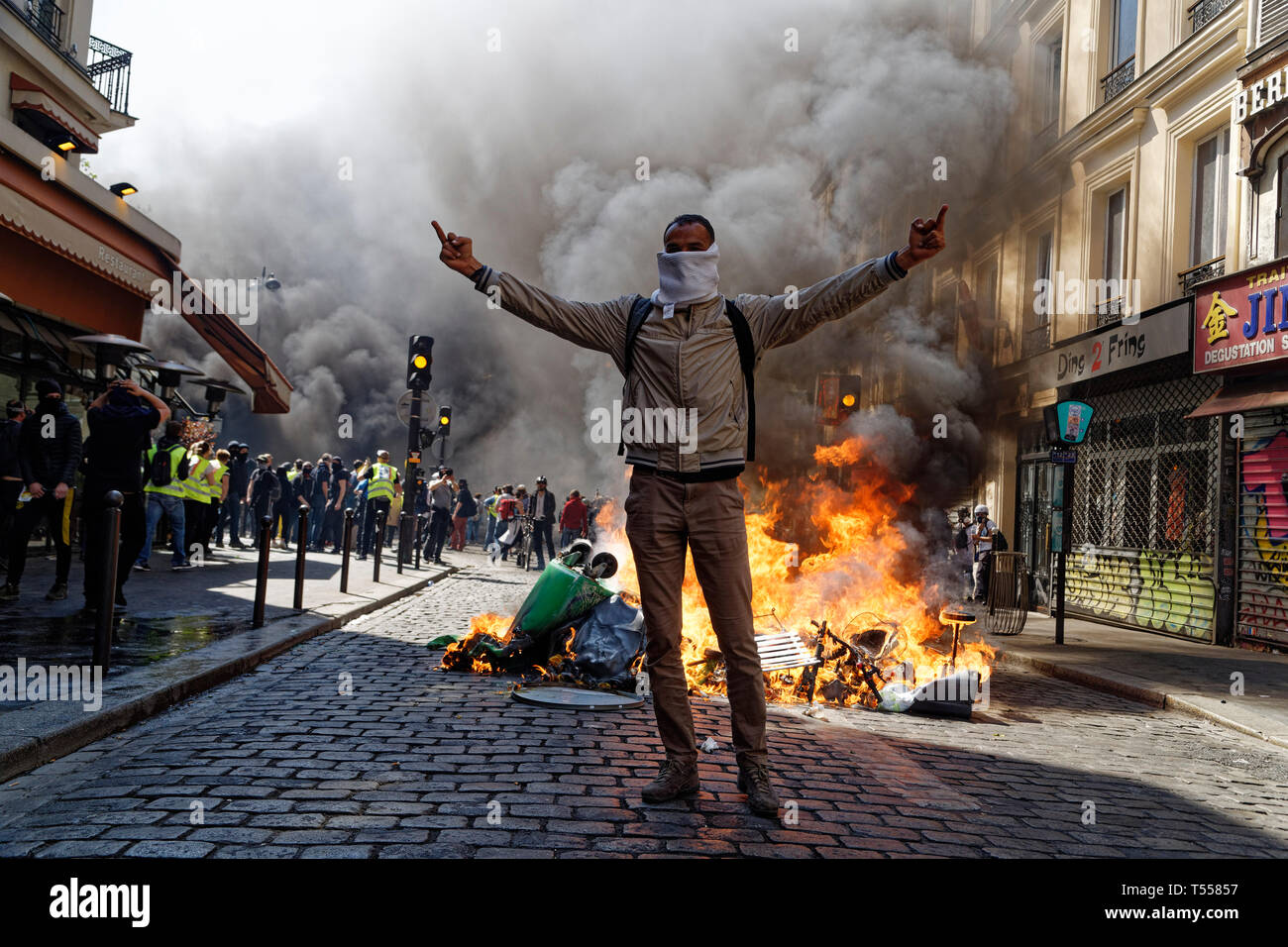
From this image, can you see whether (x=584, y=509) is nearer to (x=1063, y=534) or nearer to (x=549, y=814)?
(x=1063, y=534)

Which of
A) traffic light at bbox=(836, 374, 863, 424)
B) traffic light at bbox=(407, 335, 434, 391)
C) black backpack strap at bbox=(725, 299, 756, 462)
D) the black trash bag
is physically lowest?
the black trash bag

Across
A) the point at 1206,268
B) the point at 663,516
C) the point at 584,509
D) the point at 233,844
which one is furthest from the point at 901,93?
the point at 233,844

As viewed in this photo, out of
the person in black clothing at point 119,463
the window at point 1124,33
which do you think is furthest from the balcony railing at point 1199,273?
the person in black clothing at point 119,463

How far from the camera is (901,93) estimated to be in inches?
538

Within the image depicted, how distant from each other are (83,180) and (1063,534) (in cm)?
1178

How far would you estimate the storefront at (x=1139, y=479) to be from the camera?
11414 millimetres

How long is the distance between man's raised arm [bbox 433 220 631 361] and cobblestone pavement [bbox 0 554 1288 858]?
5.51 feet

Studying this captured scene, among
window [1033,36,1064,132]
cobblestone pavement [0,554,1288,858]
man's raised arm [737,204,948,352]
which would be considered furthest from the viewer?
window [1033,36,1064,132]

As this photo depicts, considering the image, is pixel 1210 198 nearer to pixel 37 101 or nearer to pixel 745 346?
pixel 745 346

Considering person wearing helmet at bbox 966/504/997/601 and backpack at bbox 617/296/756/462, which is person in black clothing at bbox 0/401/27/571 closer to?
backpack at bbox 617/296/756/462

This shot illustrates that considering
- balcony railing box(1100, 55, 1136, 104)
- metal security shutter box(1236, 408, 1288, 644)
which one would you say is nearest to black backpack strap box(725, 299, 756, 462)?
metal security shutter box(1236, 408, 1288, 644)

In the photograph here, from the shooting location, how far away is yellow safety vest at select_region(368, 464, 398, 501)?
17016 mm

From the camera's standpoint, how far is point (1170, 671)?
8352mm

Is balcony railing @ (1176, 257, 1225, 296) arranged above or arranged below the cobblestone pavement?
above
